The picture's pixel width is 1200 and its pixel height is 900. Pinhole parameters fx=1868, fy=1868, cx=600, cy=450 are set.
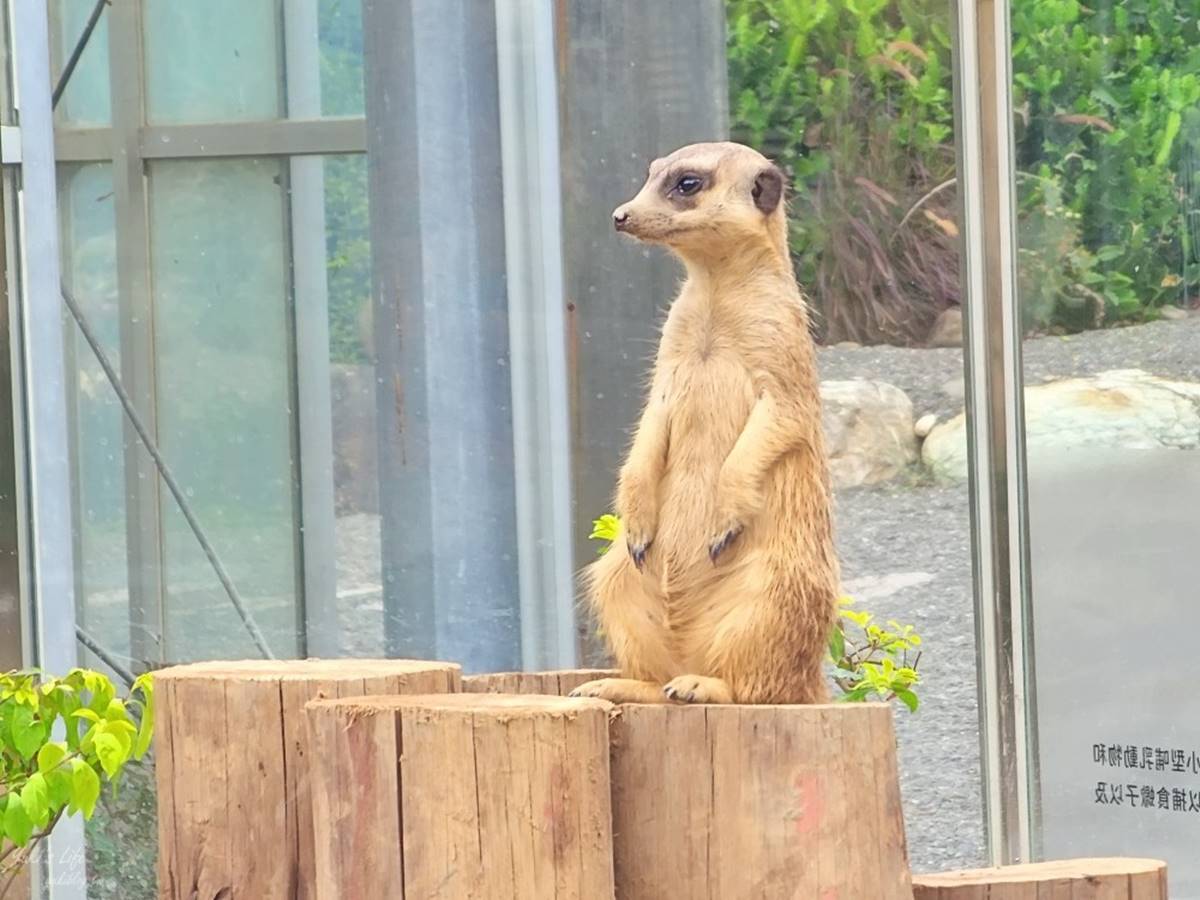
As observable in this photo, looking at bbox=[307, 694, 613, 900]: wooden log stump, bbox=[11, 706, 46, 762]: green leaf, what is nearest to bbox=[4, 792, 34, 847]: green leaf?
bbox=[11, 706, 46, 762]: green leaf

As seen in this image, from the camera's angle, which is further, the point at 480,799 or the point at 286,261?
the point at 286,261

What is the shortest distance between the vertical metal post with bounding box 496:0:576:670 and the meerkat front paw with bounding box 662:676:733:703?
1739mm

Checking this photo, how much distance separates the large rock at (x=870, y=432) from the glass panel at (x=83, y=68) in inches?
62.4

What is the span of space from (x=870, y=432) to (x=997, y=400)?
34 centimetres

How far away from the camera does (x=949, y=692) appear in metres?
3.81

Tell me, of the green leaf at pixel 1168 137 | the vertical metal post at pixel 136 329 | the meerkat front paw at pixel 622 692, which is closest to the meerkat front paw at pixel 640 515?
the meerkat front paw at pixel 622 692

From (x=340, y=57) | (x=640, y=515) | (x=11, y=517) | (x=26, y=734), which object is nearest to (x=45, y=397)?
(x=11, y=517)

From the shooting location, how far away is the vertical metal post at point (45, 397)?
11.3ft

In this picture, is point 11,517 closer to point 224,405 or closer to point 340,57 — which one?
point 224,405

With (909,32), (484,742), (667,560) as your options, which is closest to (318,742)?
(484,742)

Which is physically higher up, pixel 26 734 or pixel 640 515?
pixel 640 515

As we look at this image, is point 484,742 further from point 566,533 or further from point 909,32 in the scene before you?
point 909,32

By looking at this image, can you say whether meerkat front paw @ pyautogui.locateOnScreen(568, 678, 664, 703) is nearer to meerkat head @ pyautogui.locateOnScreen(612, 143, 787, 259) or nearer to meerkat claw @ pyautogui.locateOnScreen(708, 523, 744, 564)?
meerkat claw @ pyautogui.locateOnScreen(708, 523, 744, 564)

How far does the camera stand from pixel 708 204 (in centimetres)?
199
